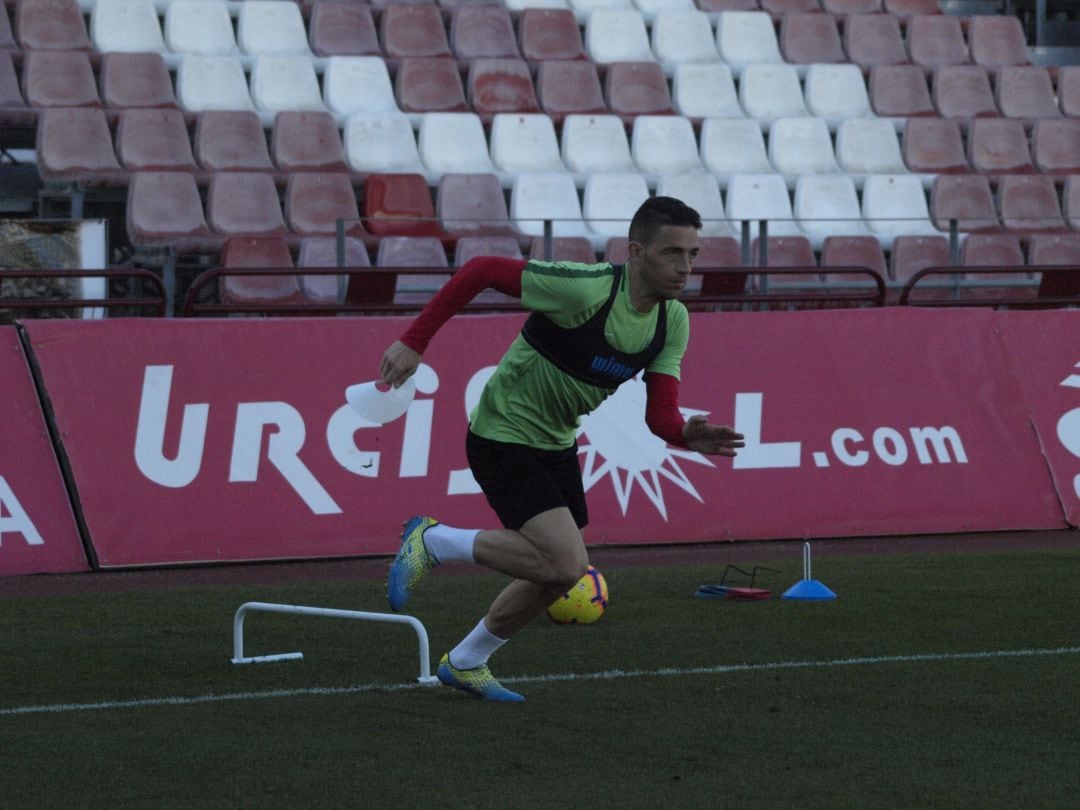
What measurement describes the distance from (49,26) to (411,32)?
3.97 metres

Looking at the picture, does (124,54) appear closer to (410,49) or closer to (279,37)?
(279,37)

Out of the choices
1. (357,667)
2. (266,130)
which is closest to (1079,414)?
(357,667)

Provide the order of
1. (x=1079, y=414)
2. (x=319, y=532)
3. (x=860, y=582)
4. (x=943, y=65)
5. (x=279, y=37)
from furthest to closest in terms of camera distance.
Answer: (x=943, y=65) → (x=279, y=37) → (x=1079, y=414) → (x=319, y=532) → (x=860, y=582)

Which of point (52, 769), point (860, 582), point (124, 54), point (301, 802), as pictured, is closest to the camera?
point (301, 802)

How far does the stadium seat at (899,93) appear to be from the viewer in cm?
2159

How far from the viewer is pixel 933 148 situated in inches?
827

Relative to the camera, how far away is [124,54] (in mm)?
18078

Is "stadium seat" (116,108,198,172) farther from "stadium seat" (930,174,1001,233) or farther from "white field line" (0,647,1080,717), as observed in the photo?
"white field line" (0,647,1080,717)

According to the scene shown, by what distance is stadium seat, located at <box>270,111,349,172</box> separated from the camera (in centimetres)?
1808

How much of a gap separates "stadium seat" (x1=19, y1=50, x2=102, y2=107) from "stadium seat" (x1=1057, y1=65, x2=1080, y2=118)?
11757 mm

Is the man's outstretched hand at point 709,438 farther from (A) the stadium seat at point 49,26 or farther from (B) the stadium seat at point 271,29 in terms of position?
A: (B) the stadium seat at point 271,29

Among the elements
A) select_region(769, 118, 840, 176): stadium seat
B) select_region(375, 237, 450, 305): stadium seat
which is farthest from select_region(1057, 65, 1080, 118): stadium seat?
select_region(375, 237, 450, 305): stadium seat

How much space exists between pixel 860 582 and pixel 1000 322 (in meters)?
3.67

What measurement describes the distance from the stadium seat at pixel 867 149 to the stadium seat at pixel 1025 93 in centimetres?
214
